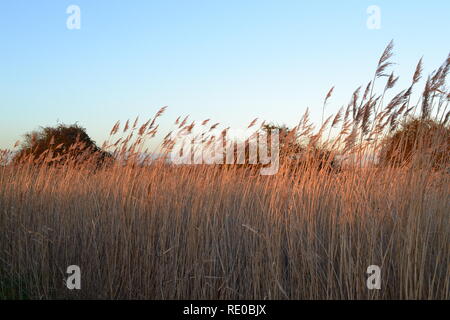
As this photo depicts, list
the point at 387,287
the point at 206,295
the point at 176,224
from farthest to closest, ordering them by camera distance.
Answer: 1. the point at 176,224
2. the point at 206,295
3. the point at 387,287

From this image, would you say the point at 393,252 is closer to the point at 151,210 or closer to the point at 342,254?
the point at 342,254

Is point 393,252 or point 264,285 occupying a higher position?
point 393,252

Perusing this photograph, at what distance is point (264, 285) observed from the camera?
3129 mm

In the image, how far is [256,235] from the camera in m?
3.36

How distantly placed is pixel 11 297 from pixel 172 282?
1504mm

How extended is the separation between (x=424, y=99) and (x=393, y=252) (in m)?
0.98

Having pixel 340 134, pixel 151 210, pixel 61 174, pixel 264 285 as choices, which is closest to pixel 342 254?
pixel 264 285

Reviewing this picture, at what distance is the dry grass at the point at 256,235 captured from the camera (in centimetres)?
275

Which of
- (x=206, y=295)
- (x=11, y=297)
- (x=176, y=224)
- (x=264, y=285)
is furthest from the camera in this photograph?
(x=11, y=297)

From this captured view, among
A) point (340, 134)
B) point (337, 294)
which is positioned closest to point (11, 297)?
point (337, 294)

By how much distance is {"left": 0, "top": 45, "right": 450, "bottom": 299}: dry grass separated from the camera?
275 cm

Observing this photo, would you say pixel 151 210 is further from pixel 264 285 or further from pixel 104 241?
pixel 264 285

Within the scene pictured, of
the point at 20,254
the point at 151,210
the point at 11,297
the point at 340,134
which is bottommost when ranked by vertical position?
the point at 11,297

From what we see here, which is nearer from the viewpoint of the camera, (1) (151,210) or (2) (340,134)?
(2) (340,134)
